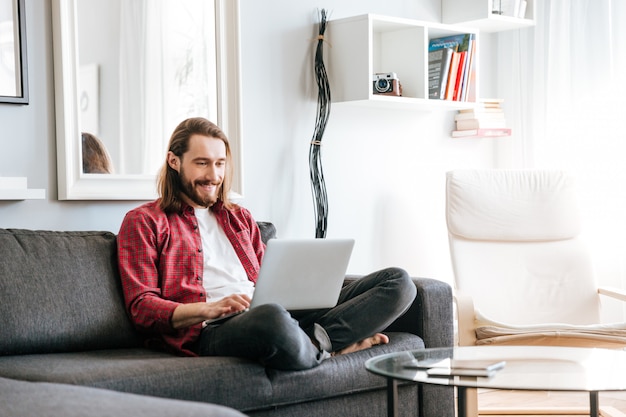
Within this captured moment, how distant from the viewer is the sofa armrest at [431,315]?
286cm

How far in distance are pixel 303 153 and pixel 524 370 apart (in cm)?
170

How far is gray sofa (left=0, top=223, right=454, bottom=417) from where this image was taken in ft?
7.25

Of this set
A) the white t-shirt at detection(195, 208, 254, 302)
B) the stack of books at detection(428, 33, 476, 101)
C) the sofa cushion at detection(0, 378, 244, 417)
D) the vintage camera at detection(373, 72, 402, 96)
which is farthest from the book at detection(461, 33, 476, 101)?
the sofa cushion at detection(0, 378, 244, 417)

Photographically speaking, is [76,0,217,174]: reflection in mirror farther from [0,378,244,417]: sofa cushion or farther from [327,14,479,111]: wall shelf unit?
[0,378,244,417]: sofa cushion

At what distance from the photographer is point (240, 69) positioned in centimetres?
340

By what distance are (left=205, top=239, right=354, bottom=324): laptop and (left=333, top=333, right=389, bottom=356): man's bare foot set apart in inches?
5.9

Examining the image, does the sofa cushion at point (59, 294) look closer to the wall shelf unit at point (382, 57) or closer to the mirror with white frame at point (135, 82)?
the mirror with white frame at point (135, 82)

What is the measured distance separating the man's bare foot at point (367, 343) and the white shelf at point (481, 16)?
186 cm

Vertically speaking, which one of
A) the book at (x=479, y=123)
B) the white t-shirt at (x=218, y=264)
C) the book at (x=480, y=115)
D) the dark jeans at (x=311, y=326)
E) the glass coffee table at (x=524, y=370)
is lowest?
the glass coffee table at (x=524, y=370)

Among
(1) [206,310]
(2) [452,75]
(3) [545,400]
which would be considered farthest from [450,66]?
(1) [206,310]

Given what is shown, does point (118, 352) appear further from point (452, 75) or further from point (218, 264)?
point (452, 75)

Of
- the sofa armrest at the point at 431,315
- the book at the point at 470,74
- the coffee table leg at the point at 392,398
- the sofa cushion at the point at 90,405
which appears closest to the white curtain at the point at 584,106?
the book at the point at 470,74

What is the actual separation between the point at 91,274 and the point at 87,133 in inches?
23.0

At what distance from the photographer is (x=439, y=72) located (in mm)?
3916
